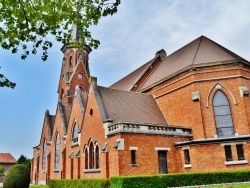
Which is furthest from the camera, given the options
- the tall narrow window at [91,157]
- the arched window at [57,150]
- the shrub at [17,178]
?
the arched window at [57,150]

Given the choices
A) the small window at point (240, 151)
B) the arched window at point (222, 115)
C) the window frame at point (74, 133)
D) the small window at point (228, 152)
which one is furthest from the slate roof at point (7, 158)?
the small window at point (240, 151)

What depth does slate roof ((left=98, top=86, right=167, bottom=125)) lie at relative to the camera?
21.8m

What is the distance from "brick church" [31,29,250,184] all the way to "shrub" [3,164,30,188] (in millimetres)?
3838

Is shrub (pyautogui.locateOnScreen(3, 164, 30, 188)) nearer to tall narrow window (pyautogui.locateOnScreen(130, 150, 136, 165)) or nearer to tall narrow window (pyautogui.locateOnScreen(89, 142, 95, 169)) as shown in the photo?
tall narrow window (pyautogui.locateOnScreen(89, 142, 95, 169))

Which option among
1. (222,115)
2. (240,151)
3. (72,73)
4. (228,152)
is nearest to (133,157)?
(228,152)

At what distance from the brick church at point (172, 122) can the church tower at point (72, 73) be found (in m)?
13.4

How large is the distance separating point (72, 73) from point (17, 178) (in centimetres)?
2017

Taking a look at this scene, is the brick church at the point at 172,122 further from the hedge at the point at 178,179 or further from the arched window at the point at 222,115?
the hedge at the point at 178,179

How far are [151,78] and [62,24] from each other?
22.1 meters

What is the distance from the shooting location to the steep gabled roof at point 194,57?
2412 cm

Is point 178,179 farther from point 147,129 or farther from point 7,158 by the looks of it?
point 7,158

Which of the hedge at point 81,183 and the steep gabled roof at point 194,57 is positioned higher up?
the steep gabled roof at point 194,57

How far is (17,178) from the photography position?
28578 millimetres

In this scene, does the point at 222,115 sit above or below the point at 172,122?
above
